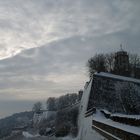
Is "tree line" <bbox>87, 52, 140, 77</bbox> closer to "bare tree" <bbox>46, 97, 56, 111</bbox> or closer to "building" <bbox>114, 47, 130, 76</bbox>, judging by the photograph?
"building" <bbox>114, 47, 130, 76</bbox>

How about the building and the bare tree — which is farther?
the bare tree

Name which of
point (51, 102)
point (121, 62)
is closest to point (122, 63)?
point (121, 62)

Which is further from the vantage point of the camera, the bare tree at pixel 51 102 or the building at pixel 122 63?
the bare tree at pixel 51 102

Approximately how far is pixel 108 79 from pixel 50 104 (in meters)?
125

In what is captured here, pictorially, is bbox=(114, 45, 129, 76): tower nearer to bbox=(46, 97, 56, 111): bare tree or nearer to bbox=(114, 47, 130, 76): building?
bbox=(114, 47, 130, 76): building

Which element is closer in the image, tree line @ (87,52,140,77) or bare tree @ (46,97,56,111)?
tree line @ (87,52,140,77)

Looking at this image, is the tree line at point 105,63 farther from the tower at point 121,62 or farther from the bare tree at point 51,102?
the bare tree at point 51,102

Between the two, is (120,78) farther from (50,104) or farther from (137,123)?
(50,104)

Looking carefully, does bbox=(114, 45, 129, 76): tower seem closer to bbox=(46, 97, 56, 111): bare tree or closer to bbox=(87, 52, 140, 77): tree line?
bbox=(87, 52, 140, 77): tree line

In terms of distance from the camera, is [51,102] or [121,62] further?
[51,102]

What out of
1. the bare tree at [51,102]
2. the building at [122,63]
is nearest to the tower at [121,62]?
the building at [122,63]

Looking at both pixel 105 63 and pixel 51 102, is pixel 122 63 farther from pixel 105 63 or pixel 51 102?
pixel 51 102

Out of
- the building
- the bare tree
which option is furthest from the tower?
the bare tree

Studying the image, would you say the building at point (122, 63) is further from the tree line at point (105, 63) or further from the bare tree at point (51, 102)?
the bare tree at point (51, 102)
